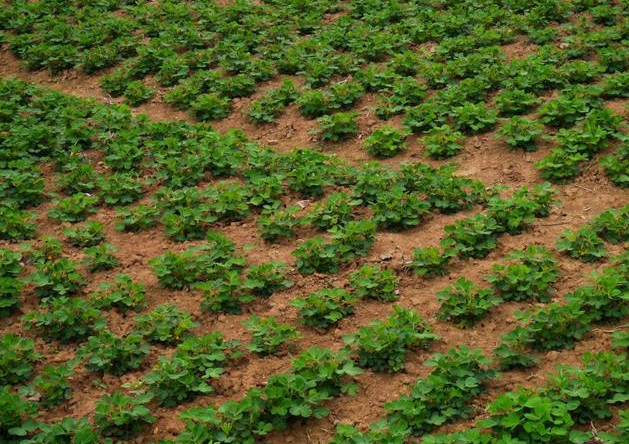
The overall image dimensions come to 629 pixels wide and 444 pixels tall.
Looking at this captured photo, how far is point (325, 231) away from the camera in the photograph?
6418 millimetres

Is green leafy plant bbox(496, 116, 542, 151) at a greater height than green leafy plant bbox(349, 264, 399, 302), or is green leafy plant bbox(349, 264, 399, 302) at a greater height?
green leafy plant bbox(496, 116, 542, 151)

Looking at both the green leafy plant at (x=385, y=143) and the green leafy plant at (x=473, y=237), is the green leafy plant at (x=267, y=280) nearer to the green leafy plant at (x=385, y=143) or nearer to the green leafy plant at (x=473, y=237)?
the green leafy plant at (x=473, y=237)

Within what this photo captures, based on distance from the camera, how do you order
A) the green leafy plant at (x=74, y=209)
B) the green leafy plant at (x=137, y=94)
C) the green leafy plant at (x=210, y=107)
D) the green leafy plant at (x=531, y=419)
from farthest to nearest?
the green leafy plant at (x=137, y=94), the green leafy plant at (x=210, y=107), the green leafy plant at (x=74, y=209), the green leafy plant at (x=531, y=419)

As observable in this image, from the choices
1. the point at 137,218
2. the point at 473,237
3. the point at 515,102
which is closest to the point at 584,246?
the point at 473,237

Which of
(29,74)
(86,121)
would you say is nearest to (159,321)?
(86,121)

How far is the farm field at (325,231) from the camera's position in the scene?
4648 mm

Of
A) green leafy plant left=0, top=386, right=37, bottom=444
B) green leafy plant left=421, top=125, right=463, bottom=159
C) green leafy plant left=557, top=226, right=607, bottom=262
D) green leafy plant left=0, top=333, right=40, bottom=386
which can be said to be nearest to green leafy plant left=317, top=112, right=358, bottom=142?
green leafy plant left=421, top=125, right=463, bottom=159

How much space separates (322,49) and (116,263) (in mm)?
4302

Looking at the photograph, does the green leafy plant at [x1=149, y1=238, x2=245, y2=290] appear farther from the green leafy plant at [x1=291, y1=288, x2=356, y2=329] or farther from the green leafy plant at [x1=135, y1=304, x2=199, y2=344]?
the green leafy plant at [x1=291, y1=288, x2=356, y2=329]

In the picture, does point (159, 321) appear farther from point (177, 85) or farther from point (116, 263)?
point (177, 85)

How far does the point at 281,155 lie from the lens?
7.46 m

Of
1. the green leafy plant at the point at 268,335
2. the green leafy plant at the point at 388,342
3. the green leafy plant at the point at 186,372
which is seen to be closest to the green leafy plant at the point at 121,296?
the green leafy plant at the point at 186,372

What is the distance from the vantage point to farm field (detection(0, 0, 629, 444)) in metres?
4.65

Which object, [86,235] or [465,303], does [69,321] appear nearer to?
[86,235]
